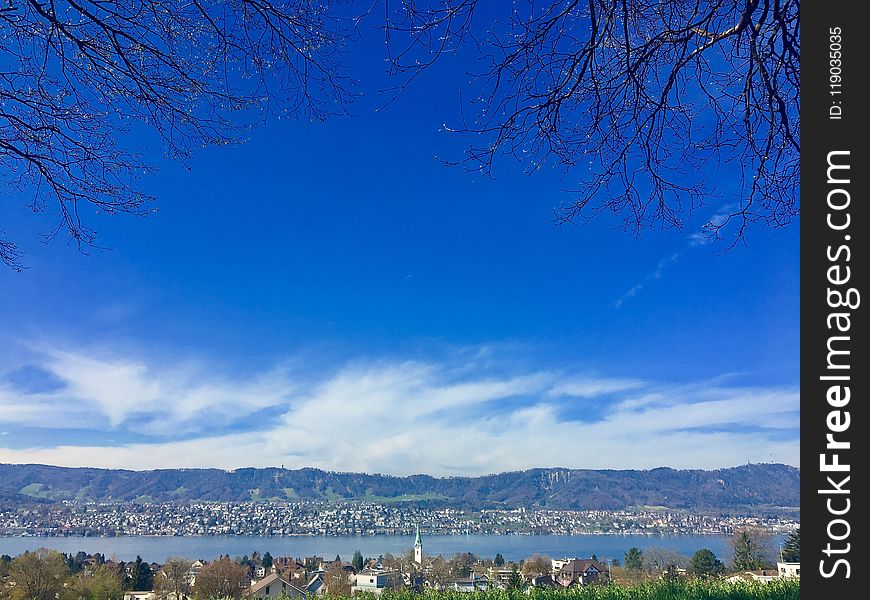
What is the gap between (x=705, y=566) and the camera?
6.00 metres

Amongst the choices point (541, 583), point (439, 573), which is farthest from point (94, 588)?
point (541, 583)

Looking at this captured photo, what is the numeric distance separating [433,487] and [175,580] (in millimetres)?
52324

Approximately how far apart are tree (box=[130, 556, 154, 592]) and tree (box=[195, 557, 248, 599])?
469 millimetres

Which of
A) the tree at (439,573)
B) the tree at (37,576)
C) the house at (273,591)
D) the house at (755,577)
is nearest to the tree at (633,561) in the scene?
the house at (755,577)

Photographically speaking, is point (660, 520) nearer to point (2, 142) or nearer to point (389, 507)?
point (389, 507)

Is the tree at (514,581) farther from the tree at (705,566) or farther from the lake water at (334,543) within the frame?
the lake water at (334,543)

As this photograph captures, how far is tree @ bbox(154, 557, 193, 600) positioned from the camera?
17.0 ft

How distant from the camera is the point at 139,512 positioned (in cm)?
4628

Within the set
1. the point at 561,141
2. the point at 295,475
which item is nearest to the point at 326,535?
the point at 295,475

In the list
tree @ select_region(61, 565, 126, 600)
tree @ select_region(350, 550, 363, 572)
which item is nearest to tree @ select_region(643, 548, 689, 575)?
tree @ select_region(350, 550, 363, 572)

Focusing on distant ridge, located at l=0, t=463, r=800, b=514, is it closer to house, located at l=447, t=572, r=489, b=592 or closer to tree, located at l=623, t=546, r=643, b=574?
tree, located at l=623, t=546, r=643, b=574

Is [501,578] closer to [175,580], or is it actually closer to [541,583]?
[541,583]
